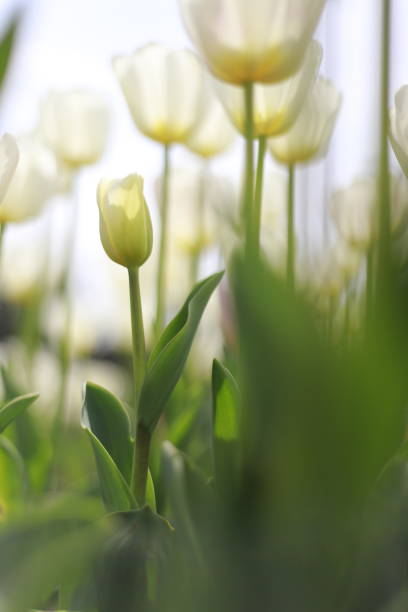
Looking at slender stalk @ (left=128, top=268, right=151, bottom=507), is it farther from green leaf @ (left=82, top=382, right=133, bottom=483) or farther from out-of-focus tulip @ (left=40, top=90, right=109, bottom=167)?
out-of-focus tulip @ (left=40, top=90, right=109, bottom=167)

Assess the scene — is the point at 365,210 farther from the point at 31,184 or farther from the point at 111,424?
the point at 31,184

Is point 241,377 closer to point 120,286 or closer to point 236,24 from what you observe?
point 236,24

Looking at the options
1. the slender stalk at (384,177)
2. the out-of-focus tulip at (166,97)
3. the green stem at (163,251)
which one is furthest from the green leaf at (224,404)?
the out-of-focus tulip at (166,97)

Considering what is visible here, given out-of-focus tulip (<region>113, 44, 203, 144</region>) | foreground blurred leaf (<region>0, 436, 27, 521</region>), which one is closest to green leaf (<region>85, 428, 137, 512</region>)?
foreground blurred leaf (<region>0, 436, 27, 521</region>)

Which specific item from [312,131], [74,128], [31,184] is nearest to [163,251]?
[31,184]

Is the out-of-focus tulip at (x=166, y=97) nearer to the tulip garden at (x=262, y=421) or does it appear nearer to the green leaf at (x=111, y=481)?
the tulip garden at (x=262, y=421)

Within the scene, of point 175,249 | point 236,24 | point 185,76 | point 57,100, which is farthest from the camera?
point 175,249

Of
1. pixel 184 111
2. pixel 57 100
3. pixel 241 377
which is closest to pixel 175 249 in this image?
pixel 57 100

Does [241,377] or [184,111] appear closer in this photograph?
[241,377]
